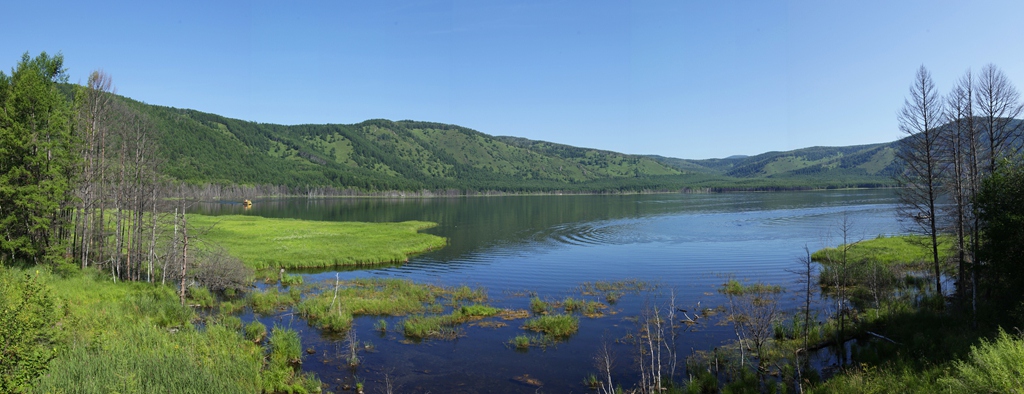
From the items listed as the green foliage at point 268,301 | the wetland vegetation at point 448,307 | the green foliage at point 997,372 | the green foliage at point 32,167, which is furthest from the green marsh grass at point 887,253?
the green foliage at point 32,167

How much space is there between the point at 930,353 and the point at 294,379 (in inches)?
1015

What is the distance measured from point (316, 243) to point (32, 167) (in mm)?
35256

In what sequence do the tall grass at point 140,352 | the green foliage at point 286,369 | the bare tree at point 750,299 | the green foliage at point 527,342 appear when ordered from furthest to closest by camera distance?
the bare tree at point 750,299, the green foliage at point 527,342, the green foliage at point 286,369, the tall grass at point 140,352

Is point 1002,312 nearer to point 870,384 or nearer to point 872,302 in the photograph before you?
point 870,384

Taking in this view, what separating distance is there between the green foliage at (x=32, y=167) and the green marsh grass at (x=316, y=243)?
54.0 ft

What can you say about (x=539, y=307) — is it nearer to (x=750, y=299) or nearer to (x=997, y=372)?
A: (x=750, y=299)

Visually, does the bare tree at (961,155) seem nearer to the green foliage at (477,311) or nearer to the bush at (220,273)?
the green foliage at (477,311)

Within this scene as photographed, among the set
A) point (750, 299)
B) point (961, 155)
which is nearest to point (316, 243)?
point (750, 299)

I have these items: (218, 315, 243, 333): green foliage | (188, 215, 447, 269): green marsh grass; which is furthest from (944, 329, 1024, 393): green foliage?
(188, 215, 447, 269): green marsh grass

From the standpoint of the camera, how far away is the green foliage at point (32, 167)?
2914cm

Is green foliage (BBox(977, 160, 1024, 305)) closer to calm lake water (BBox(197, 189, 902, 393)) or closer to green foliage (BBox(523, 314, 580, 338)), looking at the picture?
calm lake water (BBox(197, 189, 902, 393))

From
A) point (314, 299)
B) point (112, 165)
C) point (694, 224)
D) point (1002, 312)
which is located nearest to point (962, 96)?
point (1002, 312)

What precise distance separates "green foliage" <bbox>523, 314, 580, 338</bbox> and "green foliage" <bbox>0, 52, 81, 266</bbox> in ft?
97.3

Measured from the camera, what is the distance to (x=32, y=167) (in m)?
30.8
